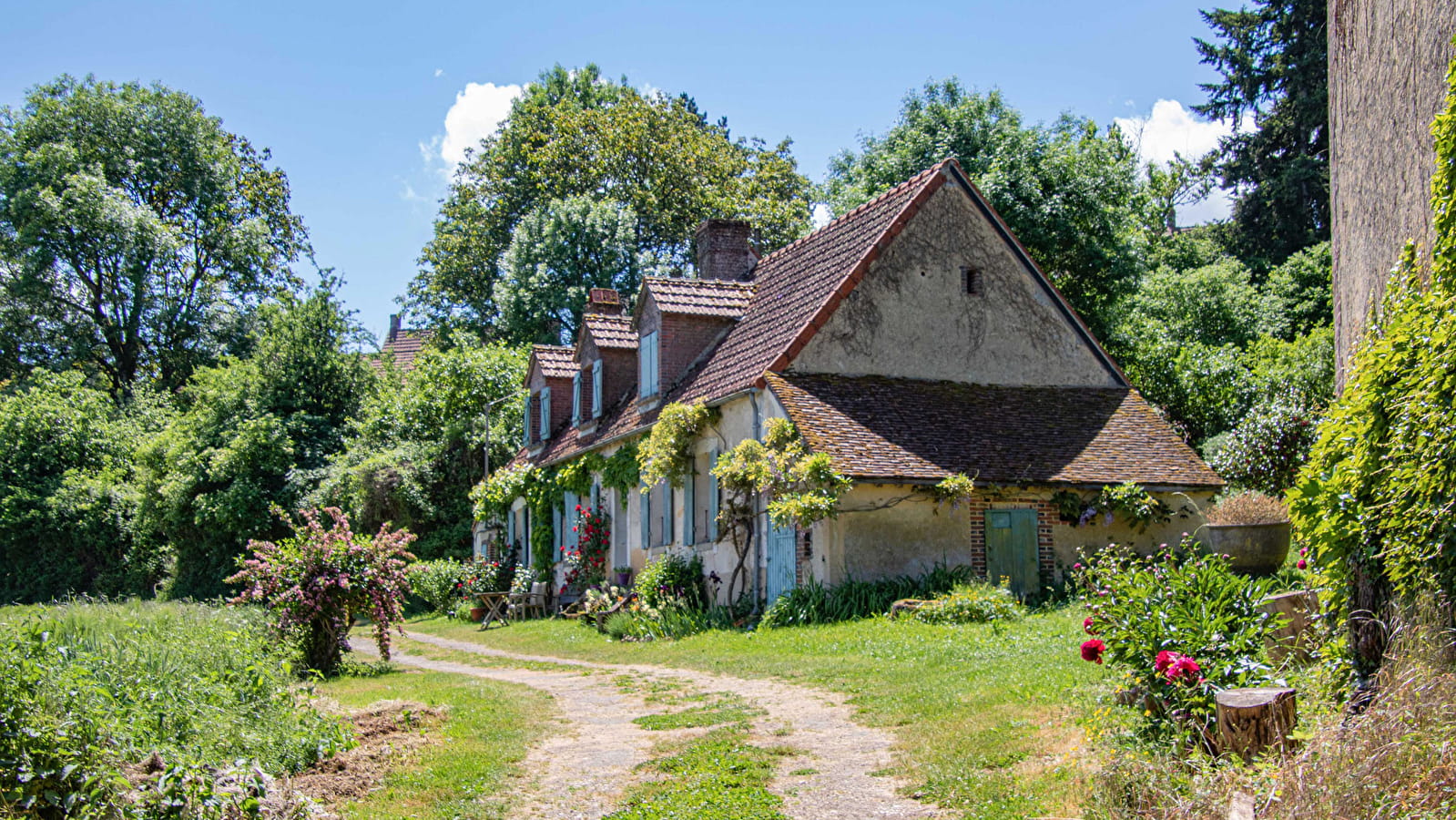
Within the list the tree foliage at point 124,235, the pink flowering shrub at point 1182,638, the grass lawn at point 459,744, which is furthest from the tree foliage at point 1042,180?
the tree foliage at point 124,235

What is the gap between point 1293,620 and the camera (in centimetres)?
869

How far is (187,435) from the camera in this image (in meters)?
36.2

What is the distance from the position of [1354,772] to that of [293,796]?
20.5 ft

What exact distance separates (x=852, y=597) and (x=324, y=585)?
284 inches

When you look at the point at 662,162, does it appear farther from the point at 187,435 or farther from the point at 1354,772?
the point at 1354,772

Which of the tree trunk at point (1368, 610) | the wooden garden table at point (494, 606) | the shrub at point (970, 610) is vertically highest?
the tree trunk at point (1368, 610)

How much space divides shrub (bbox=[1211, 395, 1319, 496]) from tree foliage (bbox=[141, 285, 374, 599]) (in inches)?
925

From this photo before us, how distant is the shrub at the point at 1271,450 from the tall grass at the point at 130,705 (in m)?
17.6

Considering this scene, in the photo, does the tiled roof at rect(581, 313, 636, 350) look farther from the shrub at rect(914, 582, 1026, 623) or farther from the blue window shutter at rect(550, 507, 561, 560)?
the shrub at rect(914, 582, 1026, 623)

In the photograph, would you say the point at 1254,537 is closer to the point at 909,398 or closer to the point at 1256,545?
the point at 1256,545

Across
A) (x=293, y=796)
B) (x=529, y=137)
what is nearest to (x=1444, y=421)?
(x=293, y=796)

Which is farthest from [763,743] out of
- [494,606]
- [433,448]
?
[433,448]

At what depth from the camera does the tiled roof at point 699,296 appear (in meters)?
23.7

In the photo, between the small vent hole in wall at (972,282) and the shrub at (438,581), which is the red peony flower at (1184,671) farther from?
the shrub at (438,581)
